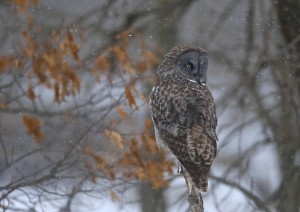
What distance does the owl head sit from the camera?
16.2 ft

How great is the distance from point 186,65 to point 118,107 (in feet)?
5.04

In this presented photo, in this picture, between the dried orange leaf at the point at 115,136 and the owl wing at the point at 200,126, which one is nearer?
the owl wing at the point at 200,126

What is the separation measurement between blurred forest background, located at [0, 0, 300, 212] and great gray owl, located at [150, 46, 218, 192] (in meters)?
0.92

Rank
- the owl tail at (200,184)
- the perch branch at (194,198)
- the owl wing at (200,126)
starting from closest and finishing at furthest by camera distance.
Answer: the perch branch at (194,198), the owl tail at (200,184), the owl wing at (200,126)

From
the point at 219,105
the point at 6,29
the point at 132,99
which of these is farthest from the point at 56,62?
the point at 219,105

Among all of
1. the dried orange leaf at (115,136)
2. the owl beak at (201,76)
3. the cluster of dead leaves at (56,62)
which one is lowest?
the owl beak at (201,76)

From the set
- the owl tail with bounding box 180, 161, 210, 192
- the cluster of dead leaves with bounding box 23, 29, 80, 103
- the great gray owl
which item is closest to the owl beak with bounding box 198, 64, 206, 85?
the great gray owl

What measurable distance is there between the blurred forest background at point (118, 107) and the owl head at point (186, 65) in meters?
0.89

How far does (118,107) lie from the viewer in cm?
651

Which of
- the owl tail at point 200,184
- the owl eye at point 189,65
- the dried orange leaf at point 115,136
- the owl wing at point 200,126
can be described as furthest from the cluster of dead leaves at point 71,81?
the owl tail at point 200,184

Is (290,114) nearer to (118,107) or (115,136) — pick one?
(118,107)

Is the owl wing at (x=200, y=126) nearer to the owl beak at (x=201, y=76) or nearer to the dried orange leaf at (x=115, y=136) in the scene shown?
the owl beak at (x=201, y=76)

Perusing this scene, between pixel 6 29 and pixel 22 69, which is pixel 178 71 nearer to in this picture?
pixel 22 69

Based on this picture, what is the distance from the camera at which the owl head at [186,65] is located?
4934mm
